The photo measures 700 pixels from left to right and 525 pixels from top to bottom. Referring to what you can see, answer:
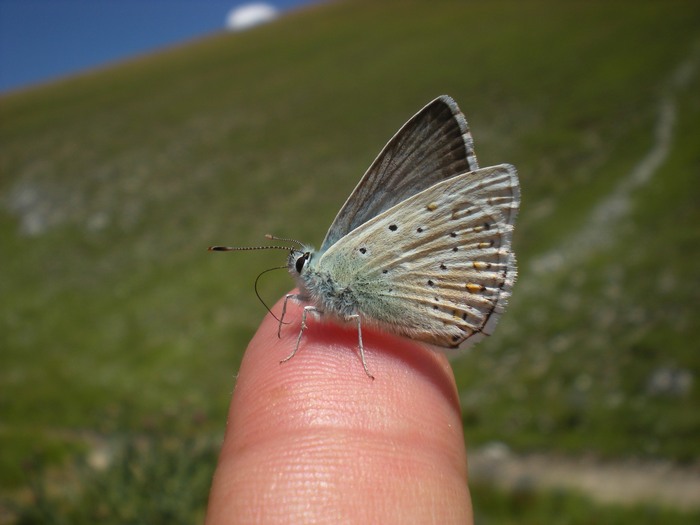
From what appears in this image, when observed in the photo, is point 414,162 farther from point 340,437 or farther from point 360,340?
point 340,437

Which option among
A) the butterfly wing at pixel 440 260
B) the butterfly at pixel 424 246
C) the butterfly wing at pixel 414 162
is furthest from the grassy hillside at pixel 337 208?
the butterfly wing at pixel 414 162

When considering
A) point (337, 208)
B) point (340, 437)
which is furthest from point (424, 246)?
point (337, 208)

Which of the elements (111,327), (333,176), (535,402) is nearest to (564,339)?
(535,402)

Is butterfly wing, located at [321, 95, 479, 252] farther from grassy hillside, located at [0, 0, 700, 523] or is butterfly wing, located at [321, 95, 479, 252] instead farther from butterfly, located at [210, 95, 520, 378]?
grassy hillside, located at [0, 0, 700, 523]

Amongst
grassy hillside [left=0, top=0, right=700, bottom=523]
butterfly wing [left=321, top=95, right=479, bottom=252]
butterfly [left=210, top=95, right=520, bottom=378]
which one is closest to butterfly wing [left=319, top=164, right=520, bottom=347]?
butterfly [left=210, top=95, right=520, bottom=378]

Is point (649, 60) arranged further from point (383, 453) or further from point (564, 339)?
point (383, 453)

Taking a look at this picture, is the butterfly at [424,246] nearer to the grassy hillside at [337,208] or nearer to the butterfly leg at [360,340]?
the butterfly leg at [360,340]
